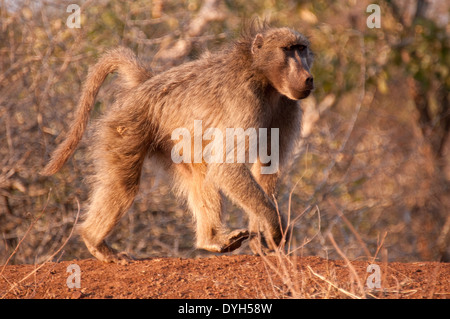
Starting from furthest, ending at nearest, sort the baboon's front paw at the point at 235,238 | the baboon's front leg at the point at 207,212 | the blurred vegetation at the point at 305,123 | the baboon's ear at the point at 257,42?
the blurred vegetation at the point at 305,123, the baboon's front leg at the point at 207,212, the baboon's ear at the point at 257,42, the baboon's front paw at the point at 235,238

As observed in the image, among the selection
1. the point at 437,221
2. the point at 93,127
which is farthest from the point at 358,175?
the point at 93,127

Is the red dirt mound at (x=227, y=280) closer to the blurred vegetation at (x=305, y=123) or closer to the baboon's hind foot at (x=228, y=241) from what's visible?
the baboon's hind foot at (x=228, y=241)

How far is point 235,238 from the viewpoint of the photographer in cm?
354

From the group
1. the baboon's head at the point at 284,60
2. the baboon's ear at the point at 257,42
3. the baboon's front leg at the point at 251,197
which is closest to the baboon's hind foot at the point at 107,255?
the baboon's front leg at the point at 251,197

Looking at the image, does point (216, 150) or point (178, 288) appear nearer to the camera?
point (178, 288)

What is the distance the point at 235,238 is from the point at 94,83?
4.82 ft

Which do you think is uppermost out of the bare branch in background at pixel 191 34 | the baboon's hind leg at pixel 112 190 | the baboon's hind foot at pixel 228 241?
the bare branch in background at pixel 191 34

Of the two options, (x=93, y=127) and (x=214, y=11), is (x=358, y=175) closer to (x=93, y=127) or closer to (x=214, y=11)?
(x=214, y=11)

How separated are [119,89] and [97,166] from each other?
0.70m

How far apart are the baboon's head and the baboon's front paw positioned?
853 mm

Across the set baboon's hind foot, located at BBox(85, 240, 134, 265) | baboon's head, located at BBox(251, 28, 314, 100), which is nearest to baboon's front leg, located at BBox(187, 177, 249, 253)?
baboon's hind foot, located at BBox(85, 240, 134, 265)

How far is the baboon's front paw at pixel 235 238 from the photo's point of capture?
351cm

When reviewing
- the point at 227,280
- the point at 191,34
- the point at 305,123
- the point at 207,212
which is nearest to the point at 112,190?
the point at 207,212

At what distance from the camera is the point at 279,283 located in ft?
9.58
